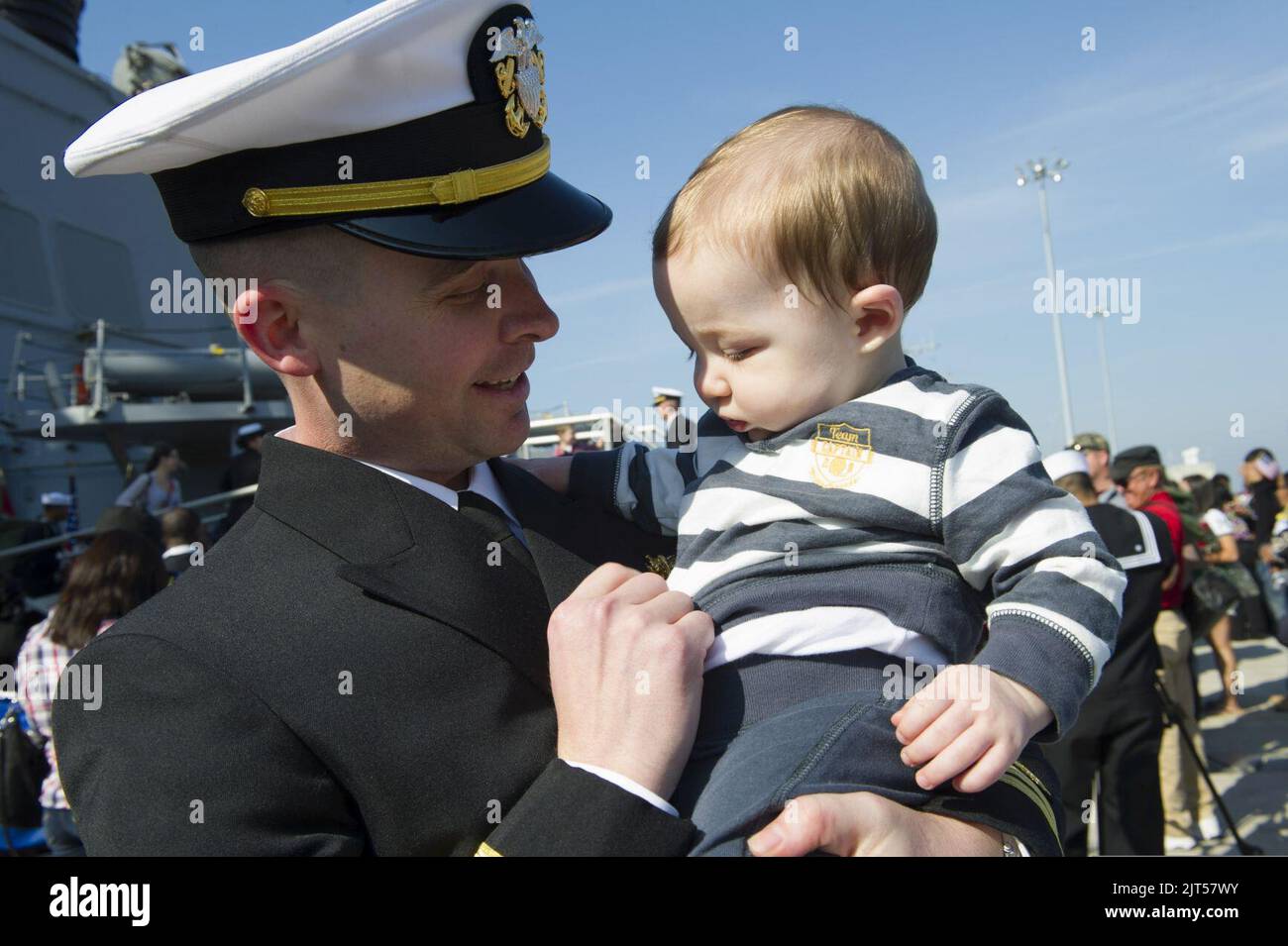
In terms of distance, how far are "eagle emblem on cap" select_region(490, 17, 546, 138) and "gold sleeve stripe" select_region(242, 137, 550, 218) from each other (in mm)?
179

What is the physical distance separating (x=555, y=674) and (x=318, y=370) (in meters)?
0.67

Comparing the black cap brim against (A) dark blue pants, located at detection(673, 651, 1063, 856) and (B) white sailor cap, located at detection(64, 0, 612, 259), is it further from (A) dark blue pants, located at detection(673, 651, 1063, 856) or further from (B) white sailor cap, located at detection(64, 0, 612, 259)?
(A) dark blue pants, located at detection(673, 651, 1063, 856)

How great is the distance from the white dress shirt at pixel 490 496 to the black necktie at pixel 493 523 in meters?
0.02

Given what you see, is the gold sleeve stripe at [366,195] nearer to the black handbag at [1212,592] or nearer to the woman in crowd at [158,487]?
the black handbag at [1212,592]

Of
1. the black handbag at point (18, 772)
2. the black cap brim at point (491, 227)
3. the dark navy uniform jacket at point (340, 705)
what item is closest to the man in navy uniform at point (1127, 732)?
the black cap brim at point (491, 227)

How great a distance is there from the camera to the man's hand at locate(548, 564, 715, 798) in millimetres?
1398

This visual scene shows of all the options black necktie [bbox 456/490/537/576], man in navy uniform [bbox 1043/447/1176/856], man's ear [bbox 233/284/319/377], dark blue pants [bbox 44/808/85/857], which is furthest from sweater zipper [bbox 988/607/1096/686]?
dark blue pants [bbox 44/808/85/857]

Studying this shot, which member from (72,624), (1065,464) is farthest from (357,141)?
(1065,464)

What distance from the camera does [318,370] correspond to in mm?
1697

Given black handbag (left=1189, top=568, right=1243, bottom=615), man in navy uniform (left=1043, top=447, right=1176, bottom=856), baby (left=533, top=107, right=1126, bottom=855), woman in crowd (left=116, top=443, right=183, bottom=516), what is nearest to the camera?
baby (left=533, top=107, right=1126, bottom=855)

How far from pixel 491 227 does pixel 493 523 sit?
50 cm

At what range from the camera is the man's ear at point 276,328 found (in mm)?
1653
